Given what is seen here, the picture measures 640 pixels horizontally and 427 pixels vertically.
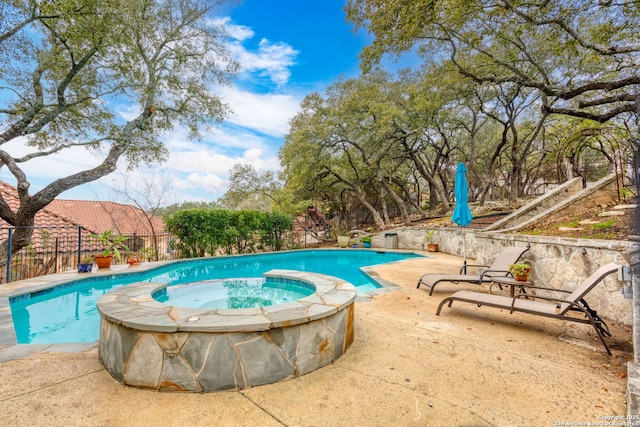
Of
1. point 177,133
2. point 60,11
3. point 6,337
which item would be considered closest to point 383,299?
point 6,337

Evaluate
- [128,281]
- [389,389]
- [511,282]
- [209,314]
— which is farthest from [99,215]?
[511,282]

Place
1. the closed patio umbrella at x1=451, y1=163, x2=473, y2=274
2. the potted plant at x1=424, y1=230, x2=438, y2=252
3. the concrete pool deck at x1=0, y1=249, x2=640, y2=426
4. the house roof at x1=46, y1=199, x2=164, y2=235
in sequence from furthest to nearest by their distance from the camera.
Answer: the house roof at x1=46, y1=199, x2=164, y2=235, the potted plant at x1=424, y1=230, x2=438, y2=252, the closed patio umbrella at x1=451, y1=163, x2=473, y2=274, the concrete pool deck at x1=0, y1=249, x2=640, y2=426

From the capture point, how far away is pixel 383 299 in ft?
16.4

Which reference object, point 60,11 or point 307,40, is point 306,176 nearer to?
point 307,40

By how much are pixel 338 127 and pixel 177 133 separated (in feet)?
25.9

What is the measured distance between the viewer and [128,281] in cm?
742

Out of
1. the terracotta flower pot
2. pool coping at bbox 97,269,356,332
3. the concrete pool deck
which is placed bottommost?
the concrete pool deck

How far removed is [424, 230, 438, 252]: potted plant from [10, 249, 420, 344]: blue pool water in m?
1.16

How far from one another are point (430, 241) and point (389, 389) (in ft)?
38.4

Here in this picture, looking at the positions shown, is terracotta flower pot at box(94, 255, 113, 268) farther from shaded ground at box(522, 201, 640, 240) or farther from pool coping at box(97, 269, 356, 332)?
shaded ground at box(522, 201, 640, 240)

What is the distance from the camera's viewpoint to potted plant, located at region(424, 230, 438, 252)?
41.3 feet

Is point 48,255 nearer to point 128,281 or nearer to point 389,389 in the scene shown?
point 128,281

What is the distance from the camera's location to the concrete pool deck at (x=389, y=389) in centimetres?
→ 199

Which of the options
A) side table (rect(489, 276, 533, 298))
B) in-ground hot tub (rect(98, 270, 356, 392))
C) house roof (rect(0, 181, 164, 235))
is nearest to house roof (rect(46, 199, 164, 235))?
house roof (rect(0, 181, 164, 235))
